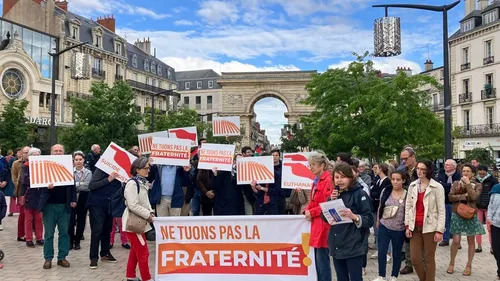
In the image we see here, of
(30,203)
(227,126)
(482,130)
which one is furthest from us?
(482,130)

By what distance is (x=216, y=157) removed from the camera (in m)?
9.41

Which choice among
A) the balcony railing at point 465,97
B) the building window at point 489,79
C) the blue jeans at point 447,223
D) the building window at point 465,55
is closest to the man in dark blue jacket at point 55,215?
the blue jeans at point 447,223

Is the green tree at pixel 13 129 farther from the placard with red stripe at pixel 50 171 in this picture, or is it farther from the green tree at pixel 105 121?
the placard with red stripe at pixel 50 171

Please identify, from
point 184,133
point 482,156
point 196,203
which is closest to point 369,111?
point 184,133

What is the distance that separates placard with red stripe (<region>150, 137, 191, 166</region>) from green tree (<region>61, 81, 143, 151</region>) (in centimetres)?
2251

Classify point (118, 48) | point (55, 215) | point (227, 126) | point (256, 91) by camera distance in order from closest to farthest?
point (55, 215), point (227, 126), point (118, 48), point (256, 91)

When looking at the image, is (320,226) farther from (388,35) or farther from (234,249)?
(388,35)

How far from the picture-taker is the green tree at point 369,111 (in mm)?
20609

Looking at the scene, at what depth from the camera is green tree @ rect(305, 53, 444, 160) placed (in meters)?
20.6

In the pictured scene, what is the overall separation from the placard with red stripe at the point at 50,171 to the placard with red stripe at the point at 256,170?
10.6 ft

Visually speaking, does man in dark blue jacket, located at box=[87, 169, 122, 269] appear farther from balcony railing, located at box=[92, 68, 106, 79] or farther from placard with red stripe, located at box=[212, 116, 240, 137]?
balcony railing, located at box=[92, 68, 106, 79]

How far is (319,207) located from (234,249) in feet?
4.73

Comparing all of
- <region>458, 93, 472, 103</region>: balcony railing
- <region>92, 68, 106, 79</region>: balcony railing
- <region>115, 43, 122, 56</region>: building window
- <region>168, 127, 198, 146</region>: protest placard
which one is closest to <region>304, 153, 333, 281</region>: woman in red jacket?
<region>168, 127, 198, 146</region>: protest placard

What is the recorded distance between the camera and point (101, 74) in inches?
2121
